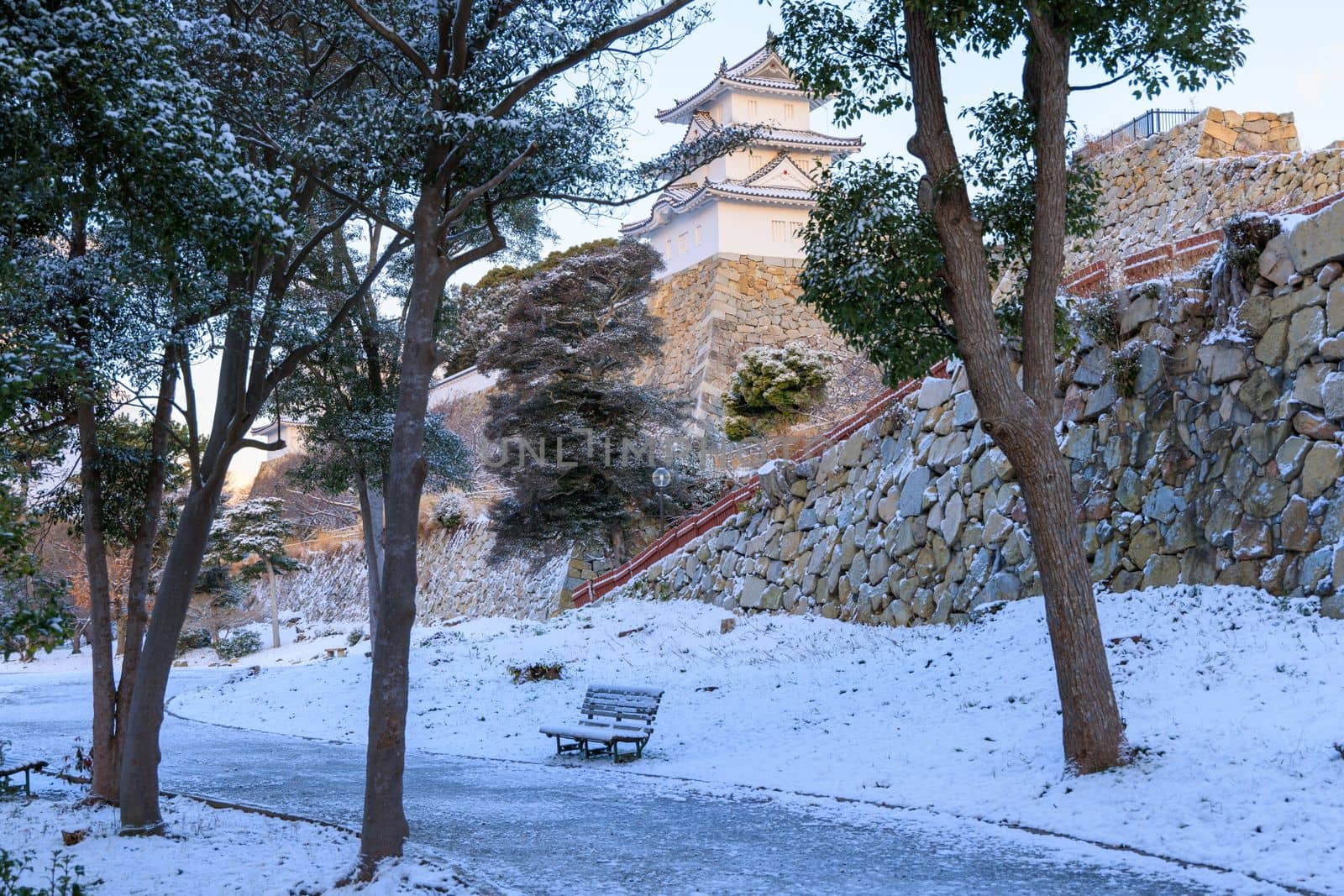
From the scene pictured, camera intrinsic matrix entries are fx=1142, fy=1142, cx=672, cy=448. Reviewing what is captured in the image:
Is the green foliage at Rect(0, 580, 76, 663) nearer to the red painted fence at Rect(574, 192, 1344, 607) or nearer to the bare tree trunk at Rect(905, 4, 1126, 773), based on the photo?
the bare tree trunk at Rect(905, 4, 1126, 773)

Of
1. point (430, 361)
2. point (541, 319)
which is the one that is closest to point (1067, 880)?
point (430, 361)

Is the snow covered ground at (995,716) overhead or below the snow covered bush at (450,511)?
below

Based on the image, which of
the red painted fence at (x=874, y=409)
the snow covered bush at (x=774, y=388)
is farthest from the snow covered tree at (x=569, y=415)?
the snow covered bush at (x=774, y=388)

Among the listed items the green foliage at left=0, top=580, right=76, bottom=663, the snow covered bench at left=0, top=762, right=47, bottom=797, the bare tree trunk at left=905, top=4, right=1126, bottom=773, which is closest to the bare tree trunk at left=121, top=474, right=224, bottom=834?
the snow covered bench at left=0, top=762, right=47, bottom=797

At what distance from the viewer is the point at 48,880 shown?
23.5 ft

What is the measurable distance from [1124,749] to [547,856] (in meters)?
4.47

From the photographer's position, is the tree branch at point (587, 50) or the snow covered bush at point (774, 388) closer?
the tree branch at point (587, 50)

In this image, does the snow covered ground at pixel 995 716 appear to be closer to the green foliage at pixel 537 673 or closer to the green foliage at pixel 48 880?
the green foliage at pixel 537 673

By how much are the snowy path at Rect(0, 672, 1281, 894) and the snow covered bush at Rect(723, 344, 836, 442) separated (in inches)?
872

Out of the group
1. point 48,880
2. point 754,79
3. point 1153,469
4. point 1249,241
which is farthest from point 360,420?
point 754,79

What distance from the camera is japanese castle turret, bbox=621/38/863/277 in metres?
45.0

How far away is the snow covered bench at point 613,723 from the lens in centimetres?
1230

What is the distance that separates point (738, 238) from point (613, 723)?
3437 cm

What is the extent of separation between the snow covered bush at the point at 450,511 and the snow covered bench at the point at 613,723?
2487 centimetres
